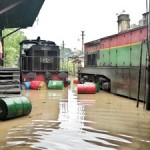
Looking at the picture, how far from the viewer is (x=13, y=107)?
8398 millimetres

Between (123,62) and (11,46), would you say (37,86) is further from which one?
(11,46)

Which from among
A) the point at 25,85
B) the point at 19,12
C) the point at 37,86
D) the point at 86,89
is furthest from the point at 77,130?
the point at 25,85

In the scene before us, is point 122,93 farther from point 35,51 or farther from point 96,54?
point 35,51

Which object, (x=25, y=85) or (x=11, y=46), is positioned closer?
(x=25, y=85)

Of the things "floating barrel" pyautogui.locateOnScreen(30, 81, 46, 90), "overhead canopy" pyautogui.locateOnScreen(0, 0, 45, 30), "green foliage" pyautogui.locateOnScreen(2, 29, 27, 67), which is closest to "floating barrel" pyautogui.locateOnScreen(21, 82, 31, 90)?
"floating barrel" pyautogui.locateOnScreen(30, 81, 46, 90)

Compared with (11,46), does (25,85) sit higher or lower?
lower

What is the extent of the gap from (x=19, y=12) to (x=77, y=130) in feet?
38.1

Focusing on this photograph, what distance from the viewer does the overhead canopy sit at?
1311cm

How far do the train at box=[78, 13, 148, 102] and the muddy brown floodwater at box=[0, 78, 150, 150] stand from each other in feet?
8.57

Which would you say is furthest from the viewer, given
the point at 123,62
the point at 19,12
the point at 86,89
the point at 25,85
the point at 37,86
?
the point at 25,85

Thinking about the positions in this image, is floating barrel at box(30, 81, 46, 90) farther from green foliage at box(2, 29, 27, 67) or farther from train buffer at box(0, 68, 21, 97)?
green foliage at box(2, 29, 27, 67)

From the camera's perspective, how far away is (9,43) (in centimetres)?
4281

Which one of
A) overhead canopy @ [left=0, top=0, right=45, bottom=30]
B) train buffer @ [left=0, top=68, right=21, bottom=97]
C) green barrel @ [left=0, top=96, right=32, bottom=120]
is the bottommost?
green barrel @ [left=0, top=96, right=32, bottom=120]

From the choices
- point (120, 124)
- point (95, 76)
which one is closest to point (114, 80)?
point (95, 76)
